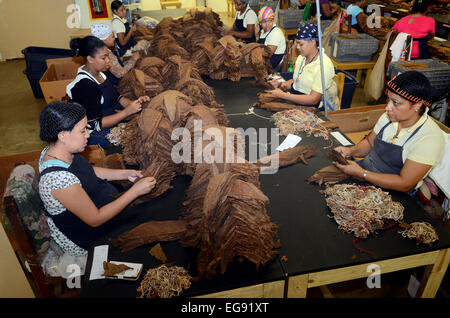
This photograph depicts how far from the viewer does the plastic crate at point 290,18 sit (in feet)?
25.5

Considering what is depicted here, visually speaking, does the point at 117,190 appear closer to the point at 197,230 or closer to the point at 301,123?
the point at 197,230

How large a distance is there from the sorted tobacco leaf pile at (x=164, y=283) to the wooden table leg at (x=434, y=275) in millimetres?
1372

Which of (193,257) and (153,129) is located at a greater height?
(153,129)

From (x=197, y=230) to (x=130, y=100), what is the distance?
2.00 m

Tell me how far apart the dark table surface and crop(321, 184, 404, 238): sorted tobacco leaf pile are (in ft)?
0.15

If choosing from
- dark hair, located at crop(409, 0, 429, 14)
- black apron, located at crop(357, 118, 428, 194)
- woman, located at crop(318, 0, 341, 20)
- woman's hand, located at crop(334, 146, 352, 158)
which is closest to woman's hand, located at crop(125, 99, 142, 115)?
woman's hand, located at crop(334, 146, 352, 158)

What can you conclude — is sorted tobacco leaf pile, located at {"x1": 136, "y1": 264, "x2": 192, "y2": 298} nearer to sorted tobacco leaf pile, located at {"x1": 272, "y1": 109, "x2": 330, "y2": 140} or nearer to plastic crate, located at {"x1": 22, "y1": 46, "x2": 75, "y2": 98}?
sorted tobacco leaf pile, located at {"x1": 272, "y1": 109, "x2": 330, "y2": 140}

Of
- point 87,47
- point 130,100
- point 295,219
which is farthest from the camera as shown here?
point 130,100

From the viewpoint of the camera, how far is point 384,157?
2301 millimetres

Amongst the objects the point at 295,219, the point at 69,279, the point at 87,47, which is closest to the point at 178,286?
the point at 295,219

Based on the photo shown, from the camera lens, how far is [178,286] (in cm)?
149

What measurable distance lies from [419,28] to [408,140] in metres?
3.53

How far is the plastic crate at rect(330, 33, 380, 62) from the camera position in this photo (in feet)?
17.5
